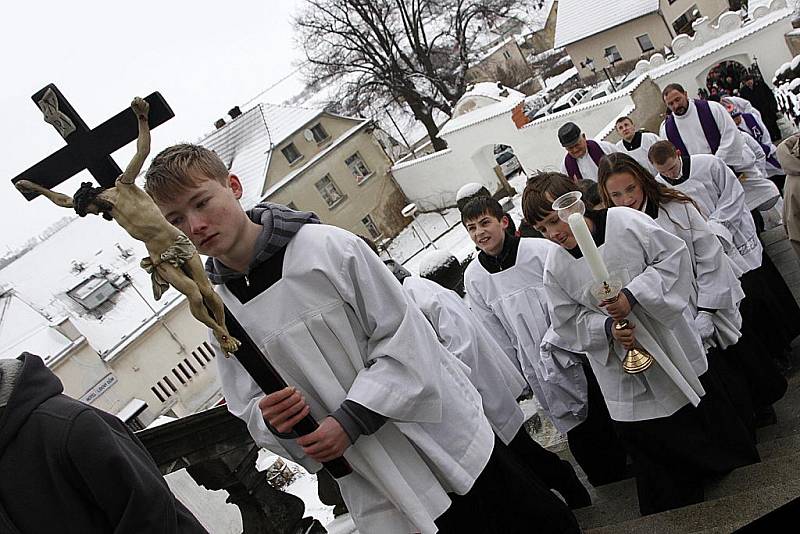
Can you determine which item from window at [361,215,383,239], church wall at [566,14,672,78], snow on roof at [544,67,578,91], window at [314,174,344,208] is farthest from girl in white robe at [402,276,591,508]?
snow on roof at [544,67,578,91]

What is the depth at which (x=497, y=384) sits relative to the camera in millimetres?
3352

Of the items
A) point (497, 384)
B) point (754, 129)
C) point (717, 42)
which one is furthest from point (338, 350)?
point (717, 42)

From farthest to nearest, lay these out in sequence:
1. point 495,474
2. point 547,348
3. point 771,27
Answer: point 771,27
point 547,348
point 495,474

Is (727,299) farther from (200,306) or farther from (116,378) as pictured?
(116,378)

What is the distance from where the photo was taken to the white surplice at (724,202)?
462 centimetres

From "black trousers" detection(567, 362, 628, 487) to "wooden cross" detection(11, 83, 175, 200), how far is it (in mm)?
3100

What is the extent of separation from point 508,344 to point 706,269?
1366 mm

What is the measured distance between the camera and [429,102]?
32938 millimetres

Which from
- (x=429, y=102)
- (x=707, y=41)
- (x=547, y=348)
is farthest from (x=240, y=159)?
(x=547, y=348)

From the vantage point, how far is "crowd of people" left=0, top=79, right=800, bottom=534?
2.19 m

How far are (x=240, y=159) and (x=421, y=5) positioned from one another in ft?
42.0

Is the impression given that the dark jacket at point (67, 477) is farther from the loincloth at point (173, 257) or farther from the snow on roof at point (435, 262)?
the snow on roof at point (435, 262)

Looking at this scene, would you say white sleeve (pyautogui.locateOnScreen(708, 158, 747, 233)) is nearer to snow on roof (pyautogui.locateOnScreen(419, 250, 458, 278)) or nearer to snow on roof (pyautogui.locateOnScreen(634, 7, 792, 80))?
snow on roof (pyautogui.locateOnScreen(419, 250, 458, 278))

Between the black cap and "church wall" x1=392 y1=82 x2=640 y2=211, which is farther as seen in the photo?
"church wall" x1=392 y1=82 x2=640 y2=211
